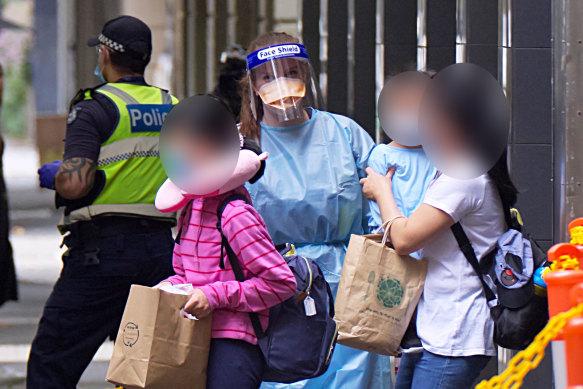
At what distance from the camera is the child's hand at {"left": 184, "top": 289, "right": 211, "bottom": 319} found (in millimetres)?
3201

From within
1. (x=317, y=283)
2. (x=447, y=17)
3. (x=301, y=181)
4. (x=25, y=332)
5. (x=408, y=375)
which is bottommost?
(x=25, y=332)

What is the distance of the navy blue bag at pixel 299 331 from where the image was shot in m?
3.42

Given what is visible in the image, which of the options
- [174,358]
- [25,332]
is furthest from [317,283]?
[25,332]

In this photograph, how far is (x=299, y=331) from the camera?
136 inches

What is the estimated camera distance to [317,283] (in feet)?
11.6

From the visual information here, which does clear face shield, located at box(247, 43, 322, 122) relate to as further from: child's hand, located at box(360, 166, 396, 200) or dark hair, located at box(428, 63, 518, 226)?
dark hair, located at box(428, 63, 518, 226)

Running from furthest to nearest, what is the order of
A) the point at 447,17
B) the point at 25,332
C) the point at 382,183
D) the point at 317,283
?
the point at 25,332
the point at 447,17
the point at 382,183
the point at 317,283

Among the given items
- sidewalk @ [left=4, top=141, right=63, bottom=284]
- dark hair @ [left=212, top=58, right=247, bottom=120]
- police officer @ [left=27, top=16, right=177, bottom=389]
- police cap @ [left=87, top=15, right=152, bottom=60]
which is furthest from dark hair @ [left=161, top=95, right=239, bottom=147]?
sidewalk @ [left=4, top=141, right=63, bottom=284]

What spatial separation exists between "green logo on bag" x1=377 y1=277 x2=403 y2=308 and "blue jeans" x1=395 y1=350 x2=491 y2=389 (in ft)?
0.63

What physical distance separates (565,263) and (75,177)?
2.33 m

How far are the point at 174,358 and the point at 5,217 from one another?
541 centimetres

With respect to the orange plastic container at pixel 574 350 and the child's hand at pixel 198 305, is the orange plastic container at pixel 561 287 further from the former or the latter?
the child's hand at pixel 198 305

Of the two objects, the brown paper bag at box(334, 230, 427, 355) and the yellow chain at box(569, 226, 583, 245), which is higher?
the yellow chain at box(569, 226, 583, 245)

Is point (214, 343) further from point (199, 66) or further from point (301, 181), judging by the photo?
point (199, 66)
